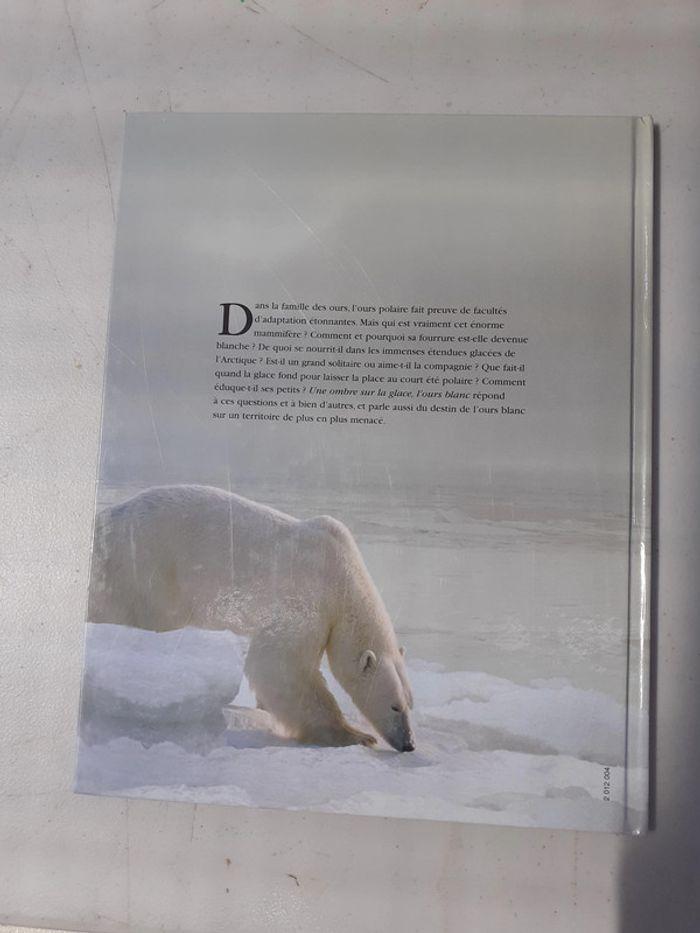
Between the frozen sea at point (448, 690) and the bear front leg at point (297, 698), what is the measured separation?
1 cm

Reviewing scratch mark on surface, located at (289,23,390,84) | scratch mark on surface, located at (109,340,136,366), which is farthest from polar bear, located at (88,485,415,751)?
scratch mark on surface, located at (289,23,390,84)

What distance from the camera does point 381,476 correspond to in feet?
3.74

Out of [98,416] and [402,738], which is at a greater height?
[98,416]

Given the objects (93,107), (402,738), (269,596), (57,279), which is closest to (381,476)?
(269,596)

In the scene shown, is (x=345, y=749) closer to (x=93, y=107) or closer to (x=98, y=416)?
(x=98, y=416)

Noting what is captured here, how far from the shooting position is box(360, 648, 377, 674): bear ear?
1106 millimetres

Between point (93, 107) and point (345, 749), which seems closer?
point (345, 749)

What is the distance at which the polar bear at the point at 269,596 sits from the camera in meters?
1.11

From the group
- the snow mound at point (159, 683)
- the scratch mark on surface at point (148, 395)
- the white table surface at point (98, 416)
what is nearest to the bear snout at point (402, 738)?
the white table surface at point (98, 416)

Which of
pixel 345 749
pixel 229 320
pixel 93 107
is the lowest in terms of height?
pixel 345 749

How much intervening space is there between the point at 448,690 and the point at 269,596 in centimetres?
27

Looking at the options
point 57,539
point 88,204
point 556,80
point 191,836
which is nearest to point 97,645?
point 57,539

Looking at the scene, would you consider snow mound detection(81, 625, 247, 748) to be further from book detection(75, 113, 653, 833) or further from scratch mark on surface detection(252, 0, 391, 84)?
scratch mark on surface detection(252, 0, 391, 84)

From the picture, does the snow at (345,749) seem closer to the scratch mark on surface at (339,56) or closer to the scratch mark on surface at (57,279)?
the scratch mark on surface at (57,279)
